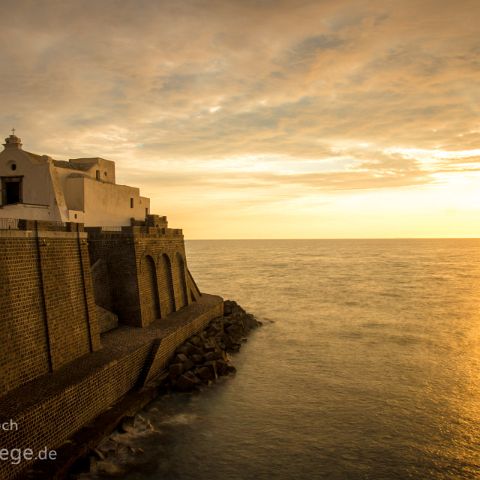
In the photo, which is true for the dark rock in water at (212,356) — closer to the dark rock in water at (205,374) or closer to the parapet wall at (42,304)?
the dark rock in water at (205,374)

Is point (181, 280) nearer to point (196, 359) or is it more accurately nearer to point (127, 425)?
point (196, 359)

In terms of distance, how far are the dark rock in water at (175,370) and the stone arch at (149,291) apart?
3789 mm

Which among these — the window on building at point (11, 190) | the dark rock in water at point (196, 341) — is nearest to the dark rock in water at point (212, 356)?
the dark rock in water at point (196, 341)

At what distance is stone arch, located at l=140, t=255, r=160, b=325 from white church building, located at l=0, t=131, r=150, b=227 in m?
4.66

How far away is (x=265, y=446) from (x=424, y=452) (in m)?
5.35

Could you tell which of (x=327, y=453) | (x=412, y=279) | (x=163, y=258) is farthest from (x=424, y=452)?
(x=412, y=279)

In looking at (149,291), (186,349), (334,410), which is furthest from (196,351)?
(334,410)

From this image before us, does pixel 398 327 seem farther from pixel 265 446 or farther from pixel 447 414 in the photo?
pixel 265 446

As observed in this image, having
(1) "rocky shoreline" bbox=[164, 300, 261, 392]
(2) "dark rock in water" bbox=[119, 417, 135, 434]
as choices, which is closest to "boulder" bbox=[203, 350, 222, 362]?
(1) "rocky shoreline" bbox=[164, 300, 261, 392]

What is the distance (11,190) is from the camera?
24.8m

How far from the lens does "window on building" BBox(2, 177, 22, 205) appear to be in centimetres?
2464

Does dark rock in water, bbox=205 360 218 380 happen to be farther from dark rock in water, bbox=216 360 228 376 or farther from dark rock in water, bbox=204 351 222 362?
dark rock in water, bbox=204 351 222 362

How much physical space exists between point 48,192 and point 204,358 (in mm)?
12117

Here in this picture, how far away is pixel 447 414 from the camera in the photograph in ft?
59.5
